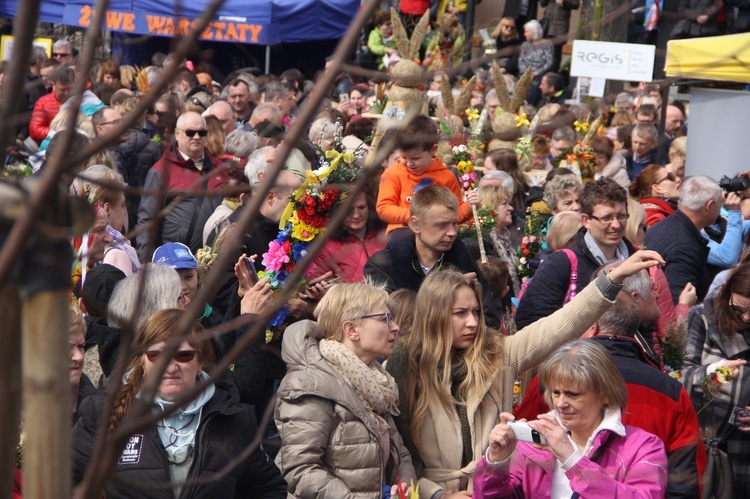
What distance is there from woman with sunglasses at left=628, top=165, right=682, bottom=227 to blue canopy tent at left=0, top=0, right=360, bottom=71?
29.7 ft

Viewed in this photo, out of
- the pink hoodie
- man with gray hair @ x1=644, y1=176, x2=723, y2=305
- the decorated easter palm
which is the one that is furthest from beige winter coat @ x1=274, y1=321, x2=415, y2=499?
the decorated easter palm

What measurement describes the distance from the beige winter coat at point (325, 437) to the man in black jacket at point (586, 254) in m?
1.71

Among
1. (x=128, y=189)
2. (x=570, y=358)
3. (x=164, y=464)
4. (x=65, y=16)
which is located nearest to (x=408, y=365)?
(x=570, y=358)

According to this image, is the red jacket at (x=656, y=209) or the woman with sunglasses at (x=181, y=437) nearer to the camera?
the woman with sunglasses at (x=181, y=437)

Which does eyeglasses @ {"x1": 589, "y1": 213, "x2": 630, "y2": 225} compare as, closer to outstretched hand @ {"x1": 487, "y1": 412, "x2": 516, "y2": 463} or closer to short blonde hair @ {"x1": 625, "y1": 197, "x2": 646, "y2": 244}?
short blonde hair @ {"x1": 625, "y1": 197, "x2": 646, "y2": 244}

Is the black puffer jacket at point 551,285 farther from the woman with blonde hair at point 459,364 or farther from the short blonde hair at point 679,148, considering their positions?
the short blonde hair at point 679,148

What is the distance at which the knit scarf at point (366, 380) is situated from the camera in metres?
4.00

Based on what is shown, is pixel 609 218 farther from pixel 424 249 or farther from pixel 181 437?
pixel 181 437

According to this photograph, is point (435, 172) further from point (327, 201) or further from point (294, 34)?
point (294, 34)

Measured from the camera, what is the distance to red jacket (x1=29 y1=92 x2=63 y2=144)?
35.0ft

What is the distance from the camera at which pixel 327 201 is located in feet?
16.4

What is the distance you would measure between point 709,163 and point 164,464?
661 centimetres

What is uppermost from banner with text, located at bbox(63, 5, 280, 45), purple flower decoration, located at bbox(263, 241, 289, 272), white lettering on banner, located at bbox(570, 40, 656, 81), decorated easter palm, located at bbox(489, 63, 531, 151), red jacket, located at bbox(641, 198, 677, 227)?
banner with text, located at bbox(63, 5, 280, 45)

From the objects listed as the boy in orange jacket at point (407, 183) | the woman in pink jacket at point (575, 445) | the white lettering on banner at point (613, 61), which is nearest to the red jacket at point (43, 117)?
the boy in orange jacket at point (407, 183)
